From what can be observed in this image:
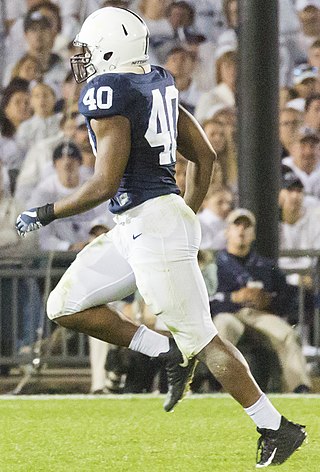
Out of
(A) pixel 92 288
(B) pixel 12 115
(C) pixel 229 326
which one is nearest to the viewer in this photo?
(A) pixel 92 288

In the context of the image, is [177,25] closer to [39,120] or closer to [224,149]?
[224,149]

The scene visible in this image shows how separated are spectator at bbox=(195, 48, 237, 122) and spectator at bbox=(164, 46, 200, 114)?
0.07m

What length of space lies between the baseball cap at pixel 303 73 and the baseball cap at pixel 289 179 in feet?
2.44

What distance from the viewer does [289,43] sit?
9359 mm

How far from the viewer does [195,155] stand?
505 centimetres

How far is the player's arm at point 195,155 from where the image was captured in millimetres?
4988

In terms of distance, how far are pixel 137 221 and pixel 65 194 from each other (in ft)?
13.7

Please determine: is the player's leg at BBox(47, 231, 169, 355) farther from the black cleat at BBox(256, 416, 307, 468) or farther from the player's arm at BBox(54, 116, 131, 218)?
the black cleat at BBox(256, 416, 307, 468)

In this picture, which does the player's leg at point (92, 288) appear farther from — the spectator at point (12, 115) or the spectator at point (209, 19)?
the spectator at point (209, 19)

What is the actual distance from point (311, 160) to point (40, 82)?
213 cm

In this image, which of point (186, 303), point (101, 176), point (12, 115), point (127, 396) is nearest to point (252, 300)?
point (127, 396)

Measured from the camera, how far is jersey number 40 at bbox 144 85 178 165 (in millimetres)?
4617

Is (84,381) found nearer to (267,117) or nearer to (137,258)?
(267,117)

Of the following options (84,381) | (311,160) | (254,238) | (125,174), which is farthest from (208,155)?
(311,160)
